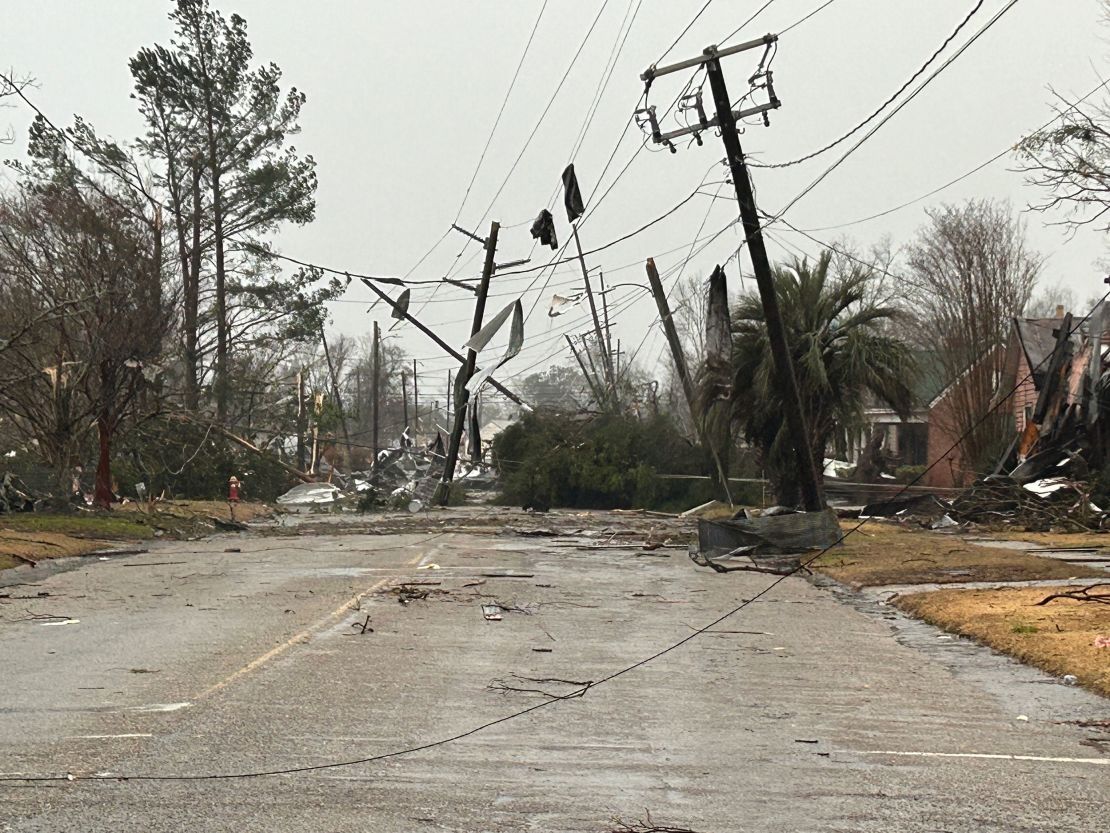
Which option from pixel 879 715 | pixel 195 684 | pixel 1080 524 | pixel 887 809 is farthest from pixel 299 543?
pixel 887 809

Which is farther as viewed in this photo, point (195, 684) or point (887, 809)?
point (195, 684)

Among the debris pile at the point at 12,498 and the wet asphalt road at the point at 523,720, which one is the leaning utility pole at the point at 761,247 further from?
the debris pile at the point at 12,498

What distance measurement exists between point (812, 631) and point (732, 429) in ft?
75.0

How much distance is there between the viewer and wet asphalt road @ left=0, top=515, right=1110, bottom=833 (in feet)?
20.9

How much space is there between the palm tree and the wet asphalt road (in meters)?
17.8

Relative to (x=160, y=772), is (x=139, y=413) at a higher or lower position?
higher

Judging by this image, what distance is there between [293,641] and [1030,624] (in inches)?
291

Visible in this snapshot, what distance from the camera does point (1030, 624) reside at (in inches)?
543

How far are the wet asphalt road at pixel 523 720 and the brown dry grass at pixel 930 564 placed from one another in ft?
11.1

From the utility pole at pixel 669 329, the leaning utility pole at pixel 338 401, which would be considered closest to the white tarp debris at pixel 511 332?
the utility pole at pixel 669 329

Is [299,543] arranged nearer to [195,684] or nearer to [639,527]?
[639,527]

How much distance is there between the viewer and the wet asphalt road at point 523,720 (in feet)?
20.9

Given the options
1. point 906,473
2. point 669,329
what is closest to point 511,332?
point 669,329

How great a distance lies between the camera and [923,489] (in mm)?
39000
